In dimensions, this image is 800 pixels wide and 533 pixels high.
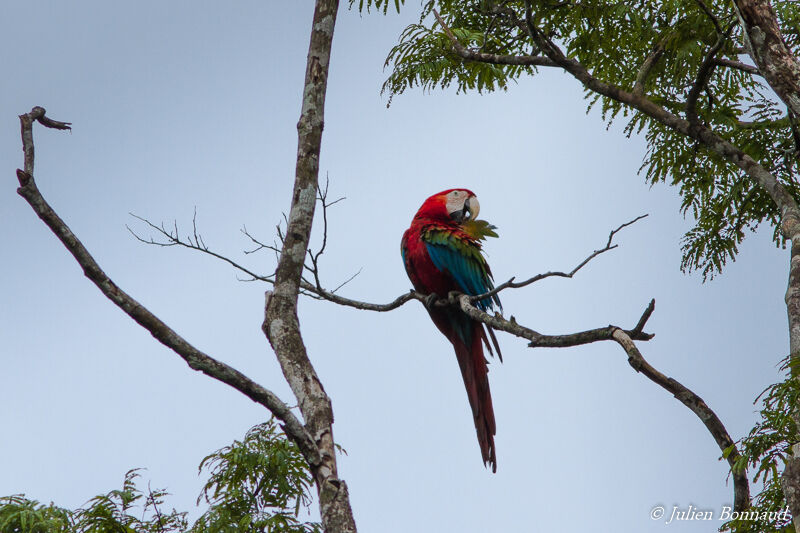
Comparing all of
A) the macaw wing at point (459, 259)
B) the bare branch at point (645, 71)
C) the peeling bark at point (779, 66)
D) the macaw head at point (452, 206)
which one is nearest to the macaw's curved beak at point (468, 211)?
the macaw head at point (452, 206)

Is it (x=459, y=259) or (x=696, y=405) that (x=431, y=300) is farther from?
→ (x=696, y=405)

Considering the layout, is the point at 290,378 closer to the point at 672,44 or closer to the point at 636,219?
the point at 636,219

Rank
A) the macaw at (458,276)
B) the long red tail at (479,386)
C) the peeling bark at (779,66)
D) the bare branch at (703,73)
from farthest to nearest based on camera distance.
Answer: the macaw at (458,276) → the long red tail at (479,386) → the bare branch at (703,73) → the peeling bark at (779,66)

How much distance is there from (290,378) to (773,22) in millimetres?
2436

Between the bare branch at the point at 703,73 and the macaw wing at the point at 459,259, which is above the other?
the bare branch at the point at 703,73

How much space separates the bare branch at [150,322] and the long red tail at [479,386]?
1.77 meters

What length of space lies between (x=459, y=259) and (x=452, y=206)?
0.56 metres

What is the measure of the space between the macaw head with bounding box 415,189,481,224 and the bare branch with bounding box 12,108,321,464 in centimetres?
246

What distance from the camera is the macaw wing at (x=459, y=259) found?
424 cm

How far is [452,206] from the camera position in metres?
4.69

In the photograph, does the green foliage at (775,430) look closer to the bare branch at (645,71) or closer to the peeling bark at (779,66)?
the peeling bark at (779,66)

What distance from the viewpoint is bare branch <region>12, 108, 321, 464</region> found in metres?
2.21

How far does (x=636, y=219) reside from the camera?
2740 millimetres

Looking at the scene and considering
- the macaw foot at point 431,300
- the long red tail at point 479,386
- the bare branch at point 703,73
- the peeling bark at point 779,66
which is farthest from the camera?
the macaw foot at point 431,300
